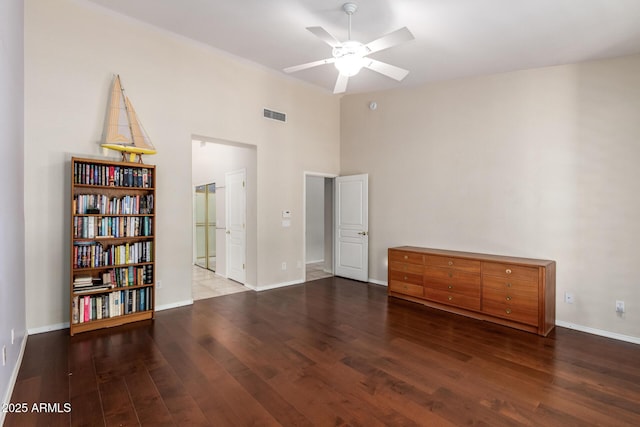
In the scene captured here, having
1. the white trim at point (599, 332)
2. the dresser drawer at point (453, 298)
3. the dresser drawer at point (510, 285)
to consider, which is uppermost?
the dresser drawer at point (510, 285)

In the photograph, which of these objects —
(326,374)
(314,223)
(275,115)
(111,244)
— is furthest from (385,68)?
(314,223)

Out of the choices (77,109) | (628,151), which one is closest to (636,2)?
(628,151)

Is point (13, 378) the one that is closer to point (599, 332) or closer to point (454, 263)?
point (454, 263)

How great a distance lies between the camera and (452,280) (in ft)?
14.1

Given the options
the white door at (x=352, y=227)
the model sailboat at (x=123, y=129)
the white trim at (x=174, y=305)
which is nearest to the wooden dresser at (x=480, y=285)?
the white door at (x=352, y=227)

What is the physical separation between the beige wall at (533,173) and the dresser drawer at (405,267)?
1.91ft

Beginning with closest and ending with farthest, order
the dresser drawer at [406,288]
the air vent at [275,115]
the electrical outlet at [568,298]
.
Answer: the electrical outlet at [568,298]
the dresser drawer at [406,288]
the air vent at [275,115]

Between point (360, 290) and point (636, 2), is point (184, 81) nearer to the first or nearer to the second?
point (360, 290)

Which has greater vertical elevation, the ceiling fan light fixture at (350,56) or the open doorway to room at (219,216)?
the ceiling fan light fixture at (350,56)

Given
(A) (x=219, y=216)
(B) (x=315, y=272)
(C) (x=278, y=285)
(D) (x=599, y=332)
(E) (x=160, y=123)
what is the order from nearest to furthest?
1. (D) (x=599, y=332)
2. (E) (x=160, y=123)
3. (C) (x=278, y=285)
4. (A) (x=219, y=216)
5. (B) (x=315, y=272)

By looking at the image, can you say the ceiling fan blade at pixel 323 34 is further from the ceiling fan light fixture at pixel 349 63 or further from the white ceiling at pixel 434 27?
the white ceiling at pixel 434 27

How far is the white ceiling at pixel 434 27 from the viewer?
3.04 metres

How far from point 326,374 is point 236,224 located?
379cm

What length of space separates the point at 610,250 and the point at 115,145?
5.81 metres
